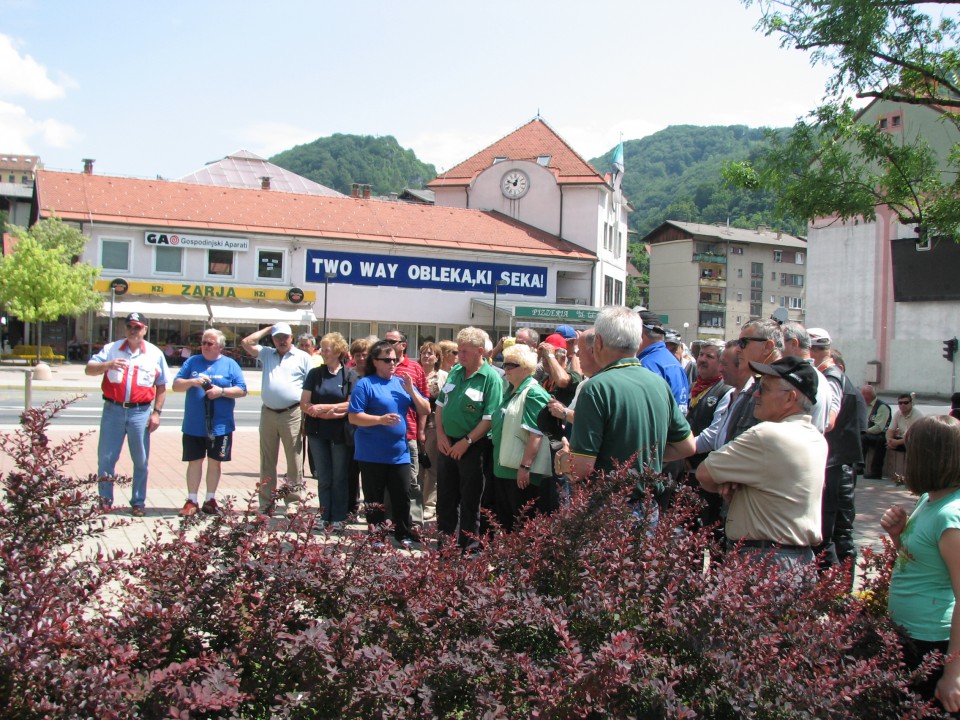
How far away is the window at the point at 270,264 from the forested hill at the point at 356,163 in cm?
8845

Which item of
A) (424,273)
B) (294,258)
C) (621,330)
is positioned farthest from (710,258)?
(621,330)

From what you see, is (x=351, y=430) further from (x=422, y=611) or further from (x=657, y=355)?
(x=422, y=611)

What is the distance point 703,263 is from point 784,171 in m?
73.4

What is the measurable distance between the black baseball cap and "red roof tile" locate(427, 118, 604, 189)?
52.3 m

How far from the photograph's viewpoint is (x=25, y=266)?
3716 cm

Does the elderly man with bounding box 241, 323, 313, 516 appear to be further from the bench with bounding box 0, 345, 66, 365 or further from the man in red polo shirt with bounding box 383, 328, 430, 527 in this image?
the bench with bounding box 0, 345, 66, 365

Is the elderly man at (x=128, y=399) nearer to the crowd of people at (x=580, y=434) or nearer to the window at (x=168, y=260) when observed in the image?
the crowd of people at (x=580, y=434)

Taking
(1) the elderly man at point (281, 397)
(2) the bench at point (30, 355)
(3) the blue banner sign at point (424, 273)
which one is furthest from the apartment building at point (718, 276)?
Result: (1) the elderly man at point (281, 397)

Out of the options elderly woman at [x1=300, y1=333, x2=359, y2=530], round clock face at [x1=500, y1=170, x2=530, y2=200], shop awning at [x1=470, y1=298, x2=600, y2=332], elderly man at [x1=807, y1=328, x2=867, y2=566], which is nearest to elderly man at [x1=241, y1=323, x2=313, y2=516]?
elderly woman at [x1=300, y1=333, x2=359, y2=530]

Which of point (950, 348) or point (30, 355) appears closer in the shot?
point (950, 348)

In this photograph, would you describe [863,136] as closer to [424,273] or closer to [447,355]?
[447,355]

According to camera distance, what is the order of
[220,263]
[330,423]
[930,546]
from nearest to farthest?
[930,546] → [330,423] → [220,263]

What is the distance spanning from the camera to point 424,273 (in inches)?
1876

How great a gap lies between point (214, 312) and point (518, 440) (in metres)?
38.9
